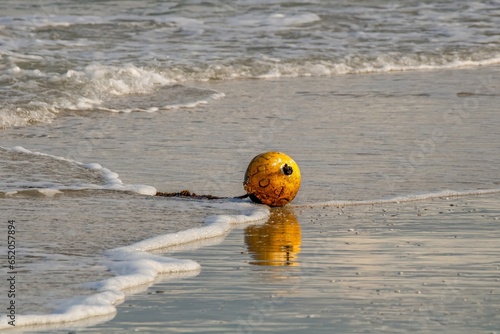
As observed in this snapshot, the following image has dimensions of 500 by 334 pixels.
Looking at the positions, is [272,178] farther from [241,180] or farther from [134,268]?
[134,268]

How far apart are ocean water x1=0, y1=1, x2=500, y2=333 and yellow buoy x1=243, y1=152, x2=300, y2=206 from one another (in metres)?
0.12

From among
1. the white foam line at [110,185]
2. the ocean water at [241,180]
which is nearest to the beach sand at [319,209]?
the ocean water at [241,180]

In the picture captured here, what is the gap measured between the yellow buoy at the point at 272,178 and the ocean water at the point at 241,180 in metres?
0.12

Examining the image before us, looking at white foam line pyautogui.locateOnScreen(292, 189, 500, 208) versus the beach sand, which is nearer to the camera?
the beach sand

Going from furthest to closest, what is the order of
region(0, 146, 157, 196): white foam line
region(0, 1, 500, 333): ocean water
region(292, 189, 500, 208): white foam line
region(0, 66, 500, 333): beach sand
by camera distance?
region(0, 146, 157, 196): white foam line → region(292, 189, 500, 208): white foam line → region(0, 1, 500, 333): ocean water → region(0, 66, 500, 333): beach sand

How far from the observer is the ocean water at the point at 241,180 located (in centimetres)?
606

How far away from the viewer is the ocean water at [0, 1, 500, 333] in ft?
19.9

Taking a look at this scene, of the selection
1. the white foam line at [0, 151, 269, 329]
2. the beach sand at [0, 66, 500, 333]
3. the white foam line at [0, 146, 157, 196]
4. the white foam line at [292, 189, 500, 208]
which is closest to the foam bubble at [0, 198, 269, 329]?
the white foam line at [0, 151, 269, 329]

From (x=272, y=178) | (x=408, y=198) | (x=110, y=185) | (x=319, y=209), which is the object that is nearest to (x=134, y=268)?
(x=272, y=178)

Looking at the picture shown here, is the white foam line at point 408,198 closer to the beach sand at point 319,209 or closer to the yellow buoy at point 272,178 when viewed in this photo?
the beach sand at point 319,209

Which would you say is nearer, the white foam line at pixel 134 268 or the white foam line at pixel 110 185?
the white foam line at pixel 134 268

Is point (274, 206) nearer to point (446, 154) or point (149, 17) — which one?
point (446, 154)

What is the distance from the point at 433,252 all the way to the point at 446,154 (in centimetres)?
385

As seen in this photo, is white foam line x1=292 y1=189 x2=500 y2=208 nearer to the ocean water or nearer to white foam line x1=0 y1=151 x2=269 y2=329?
the ocean water
